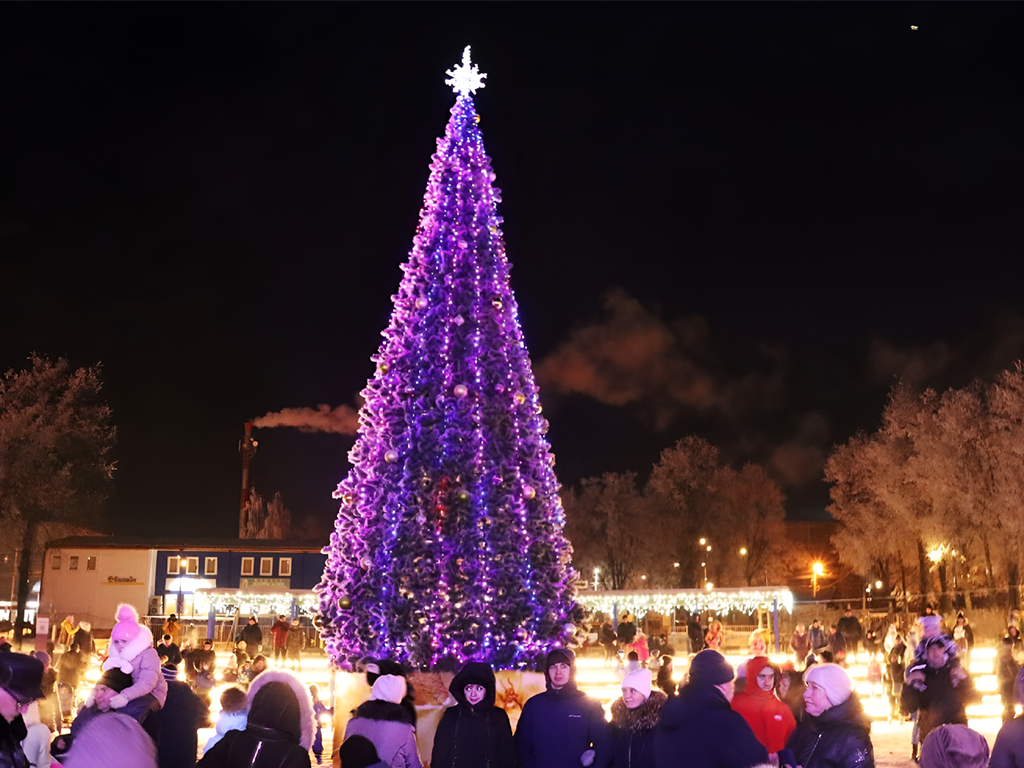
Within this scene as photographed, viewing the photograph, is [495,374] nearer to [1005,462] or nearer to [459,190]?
[459,190]

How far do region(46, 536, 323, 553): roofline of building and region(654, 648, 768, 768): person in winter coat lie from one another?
4814 centimetres

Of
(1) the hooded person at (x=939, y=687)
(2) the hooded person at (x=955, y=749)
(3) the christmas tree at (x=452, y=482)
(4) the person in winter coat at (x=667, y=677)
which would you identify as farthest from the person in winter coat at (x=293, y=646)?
(2) the hooded person at (x=955, y=749)

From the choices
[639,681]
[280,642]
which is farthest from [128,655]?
[280,642]

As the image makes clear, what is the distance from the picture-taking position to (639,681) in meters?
6.11

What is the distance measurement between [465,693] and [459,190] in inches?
358

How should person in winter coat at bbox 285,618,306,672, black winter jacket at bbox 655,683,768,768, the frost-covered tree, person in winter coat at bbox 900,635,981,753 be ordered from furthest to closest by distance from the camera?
1. the frost-covered tree
2. person in winter coat at bbox 285,618,306,672
3. person in winter coat at bbox 900,635,981,753
4. black winter jacket at bbox 655,683,768,768

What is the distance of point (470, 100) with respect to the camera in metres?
15.0

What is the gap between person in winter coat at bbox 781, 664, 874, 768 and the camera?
5.05 m

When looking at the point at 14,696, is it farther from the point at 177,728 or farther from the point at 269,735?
the point at 177,728

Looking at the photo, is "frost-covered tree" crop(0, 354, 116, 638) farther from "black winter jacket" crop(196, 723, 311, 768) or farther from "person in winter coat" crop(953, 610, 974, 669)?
"black winter jacket" crop(196, 723, 311, 768)

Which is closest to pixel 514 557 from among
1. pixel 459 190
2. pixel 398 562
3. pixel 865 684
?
pixel 398 562

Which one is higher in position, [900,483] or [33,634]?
[900,483]

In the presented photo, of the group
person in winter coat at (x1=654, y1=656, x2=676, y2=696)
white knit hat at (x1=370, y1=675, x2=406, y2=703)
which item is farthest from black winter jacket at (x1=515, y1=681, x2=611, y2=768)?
person in winter coat at (x1=654, y1=656, x2=676, y2=696)

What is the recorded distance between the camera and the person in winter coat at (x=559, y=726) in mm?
6719
